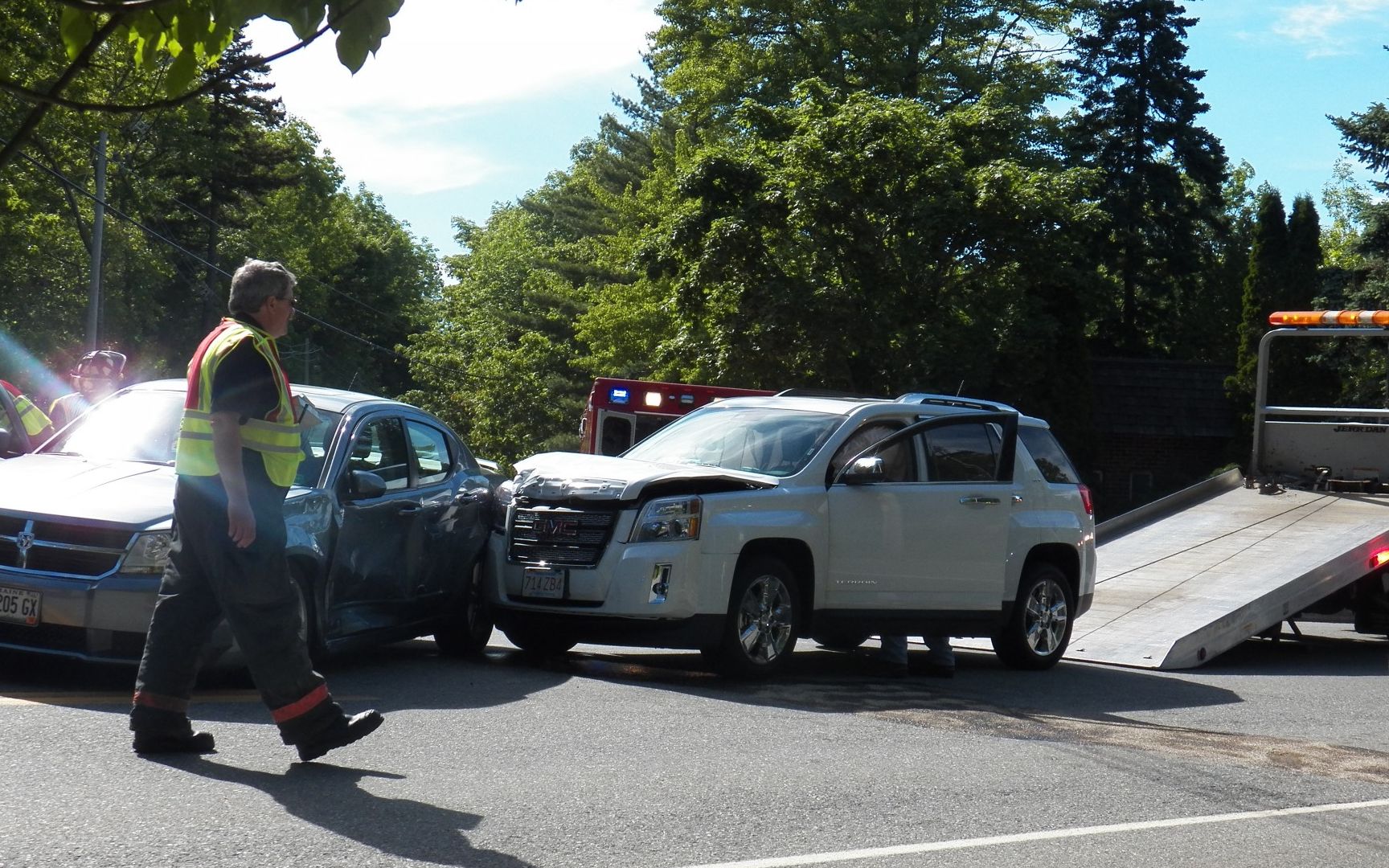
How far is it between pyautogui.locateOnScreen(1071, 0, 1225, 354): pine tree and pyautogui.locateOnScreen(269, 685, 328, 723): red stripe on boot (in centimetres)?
4165

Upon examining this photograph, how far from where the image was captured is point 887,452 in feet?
35.1

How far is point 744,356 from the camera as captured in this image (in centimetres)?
2739

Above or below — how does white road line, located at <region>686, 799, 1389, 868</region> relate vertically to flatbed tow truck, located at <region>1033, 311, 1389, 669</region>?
below

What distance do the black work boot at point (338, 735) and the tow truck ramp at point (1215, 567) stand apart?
705cm

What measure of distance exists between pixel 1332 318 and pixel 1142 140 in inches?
1292

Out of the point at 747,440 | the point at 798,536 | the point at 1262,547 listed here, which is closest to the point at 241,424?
the point at 798,536

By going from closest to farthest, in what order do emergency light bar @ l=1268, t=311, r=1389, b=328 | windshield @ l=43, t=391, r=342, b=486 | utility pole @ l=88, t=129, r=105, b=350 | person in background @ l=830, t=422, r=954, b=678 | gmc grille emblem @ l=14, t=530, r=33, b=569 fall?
gmc grille emblem @ l=14, t=530, r=33, b=569
windshield @ l=43, t=391, r=342, b=486
person in background @ l=830, t=422, r=954, b=678
emergency light bar @ l=1268, t=311, r=1389, b=328
utility pole @ l=88, t=129, r=105, b=350

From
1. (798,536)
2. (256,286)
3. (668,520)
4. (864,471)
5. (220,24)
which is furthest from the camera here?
(864,471)

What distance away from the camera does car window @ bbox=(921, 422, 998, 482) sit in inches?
432

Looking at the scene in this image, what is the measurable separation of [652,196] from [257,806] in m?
38.8

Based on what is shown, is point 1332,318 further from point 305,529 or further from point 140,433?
point 140,433

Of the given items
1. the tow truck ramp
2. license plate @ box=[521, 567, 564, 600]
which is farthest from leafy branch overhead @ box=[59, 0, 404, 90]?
the tow truck ramp

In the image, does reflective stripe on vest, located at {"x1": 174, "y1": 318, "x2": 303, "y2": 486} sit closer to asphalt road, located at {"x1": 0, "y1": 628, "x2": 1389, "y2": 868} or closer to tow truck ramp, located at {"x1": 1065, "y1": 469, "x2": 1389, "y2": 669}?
asphalt road, located at {"x1": 0, "y1": 628, "x2": 1389, "y2": 868}

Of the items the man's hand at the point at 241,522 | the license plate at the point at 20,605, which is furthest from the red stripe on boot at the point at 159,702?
the license plate at the point at 20,605
